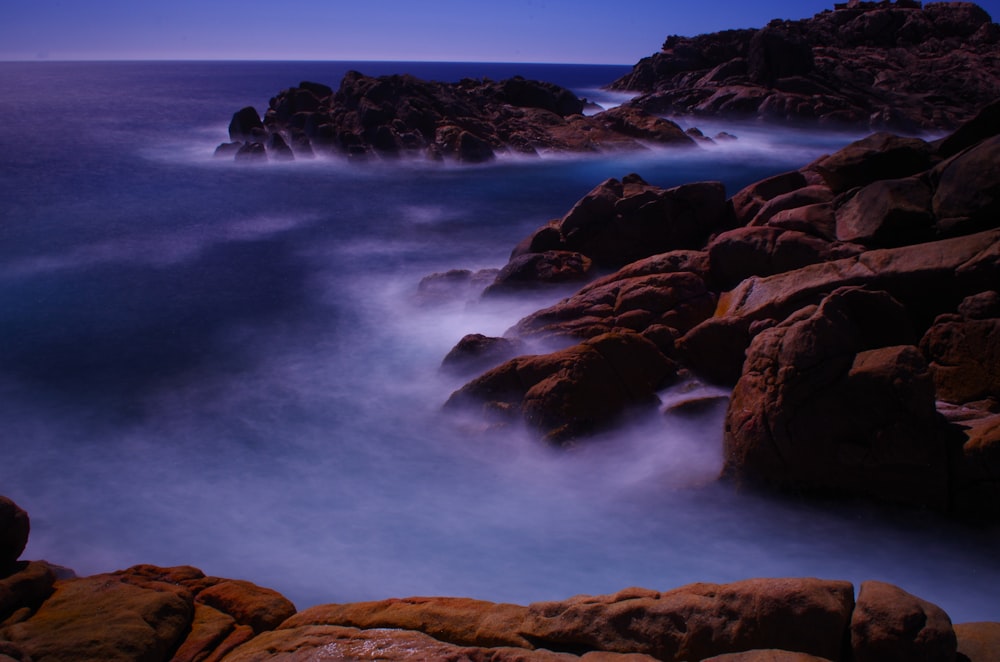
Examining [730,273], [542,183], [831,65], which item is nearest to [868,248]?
[730,273]

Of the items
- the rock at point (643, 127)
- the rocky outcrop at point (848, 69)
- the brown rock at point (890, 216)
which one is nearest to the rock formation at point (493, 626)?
the brown rock at point (890, 216)

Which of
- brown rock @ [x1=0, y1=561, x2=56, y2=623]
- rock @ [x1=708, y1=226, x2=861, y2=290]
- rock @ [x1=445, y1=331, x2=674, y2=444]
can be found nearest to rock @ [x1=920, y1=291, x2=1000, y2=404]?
rock @ [x1=708, y1=226, x2=861, y2=290]

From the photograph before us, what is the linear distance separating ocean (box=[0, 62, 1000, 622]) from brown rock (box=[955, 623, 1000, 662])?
2129mm

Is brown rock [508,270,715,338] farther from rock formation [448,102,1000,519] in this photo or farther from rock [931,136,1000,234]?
rock [931,136,1000,234]

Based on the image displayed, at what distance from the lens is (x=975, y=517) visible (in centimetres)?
741

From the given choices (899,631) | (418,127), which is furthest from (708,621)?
(418,127)

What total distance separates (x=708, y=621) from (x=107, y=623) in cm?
453

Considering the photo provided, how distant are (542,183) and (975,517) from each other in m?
26.8

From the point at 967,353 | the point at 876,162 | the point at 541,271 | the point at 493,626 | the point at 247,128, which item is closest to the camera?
the point at 493,626

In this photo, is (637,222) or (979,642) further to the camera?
(637,222)

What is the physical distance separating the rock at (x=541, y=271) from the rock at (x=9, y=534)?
417 inches

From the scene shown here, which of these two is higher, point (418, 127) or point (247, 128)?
point (247, 128)

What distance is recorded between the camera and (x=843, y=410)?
766 centimetres

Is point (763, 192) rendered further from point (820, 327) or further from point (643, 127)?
point (643, 127)
